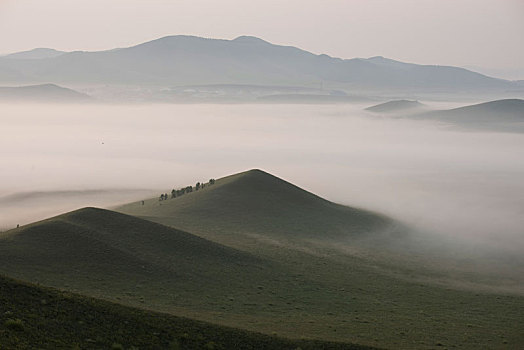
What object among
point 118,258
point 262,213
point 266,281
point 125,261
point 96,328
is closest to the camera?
point 96,328

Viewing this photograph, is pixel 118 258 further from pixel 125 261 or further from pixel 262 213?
pixel 262 213

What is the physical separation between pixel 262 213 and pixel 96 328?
227 feet

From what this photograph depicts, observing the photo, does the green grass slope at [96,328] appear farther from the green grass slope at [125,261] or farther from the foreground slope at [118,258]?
the foreground slope at [118,258]

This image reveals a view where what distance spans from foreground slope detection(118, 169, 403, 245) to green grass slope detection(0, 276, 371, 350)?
48.0 metres

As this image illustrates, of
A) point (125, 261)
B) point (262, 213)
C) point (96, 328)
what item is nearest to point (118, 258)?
point (125, 261)

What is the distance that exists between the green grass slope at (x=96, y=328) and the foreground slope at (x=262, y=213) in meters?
48.0

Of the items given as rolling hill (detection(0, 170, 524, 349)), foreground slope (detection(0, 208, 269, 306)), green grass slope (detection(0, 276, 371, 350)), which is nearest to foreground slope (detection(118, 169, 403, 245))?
rolling hill (detection(0, 170, 524, 349))

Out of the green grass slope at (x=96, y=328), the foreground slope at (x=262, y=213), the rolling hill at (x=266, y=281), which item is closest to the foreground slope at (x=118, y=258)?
the rolling hill at (x=266, y=281)

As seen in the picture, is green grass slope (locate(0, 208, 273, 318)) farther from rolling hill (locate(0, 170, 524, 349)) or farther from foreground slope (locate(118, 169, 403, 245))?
foreground slope (locate(118, 169, 403, 245))

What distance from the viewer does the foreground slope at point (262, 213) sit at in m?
93.1

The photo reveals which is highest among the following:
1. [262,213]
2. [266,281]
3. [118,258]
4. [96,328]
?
[96,328]

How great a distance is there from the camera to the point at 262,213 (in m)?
102

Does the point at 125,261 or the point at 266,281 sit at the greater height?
the point at 125,261

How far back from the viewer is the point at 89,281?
173 ft
